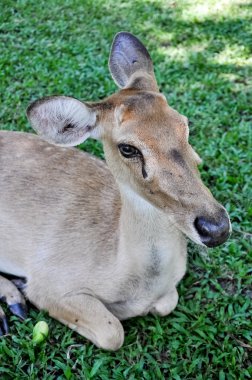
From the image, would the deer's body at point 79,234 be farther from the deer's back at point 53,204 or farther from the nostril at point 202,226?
the nostril at point 202,226

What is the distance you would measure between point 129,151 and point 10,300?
170 centimetres

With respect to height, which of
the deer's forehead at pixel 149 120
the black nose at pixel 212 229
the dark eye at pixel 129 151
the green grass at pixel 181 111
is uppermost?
the deer's forehead at pixel 149 120

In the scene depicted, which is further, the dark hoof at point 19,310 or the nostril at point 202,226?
the dark hoof at point 19,310

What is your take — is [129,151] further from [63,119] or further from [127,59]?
[127,59]

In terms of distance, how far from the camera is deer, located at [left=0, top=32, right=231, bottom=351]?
119 inches

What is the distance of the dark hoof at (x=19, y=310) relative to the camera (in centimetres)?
407

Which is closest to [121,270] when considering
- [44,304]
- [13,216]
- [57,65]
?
[44,304]

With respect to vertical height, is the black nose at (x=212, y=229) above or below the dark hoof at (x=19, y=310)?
above

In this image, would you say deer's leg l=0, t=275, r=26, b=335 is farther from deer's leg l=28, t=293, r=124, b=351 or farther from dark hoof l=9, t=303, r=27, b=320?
deer's leg l=28, t=293, r=124, b=351

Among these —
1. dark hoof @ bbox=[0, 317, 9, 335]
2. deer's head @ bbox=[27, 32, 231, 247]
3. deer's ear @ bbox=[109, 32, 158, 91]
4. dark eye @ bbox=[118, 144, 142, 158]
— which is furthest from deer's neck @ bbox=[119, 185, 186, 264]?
dark hoof @ bbox=[0, 317, 9, 335]

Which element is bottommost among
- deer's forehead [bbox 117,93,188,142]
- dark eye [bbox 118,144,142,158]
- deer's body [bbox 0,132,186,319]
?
deer's body [bbox 0,132,186,319]

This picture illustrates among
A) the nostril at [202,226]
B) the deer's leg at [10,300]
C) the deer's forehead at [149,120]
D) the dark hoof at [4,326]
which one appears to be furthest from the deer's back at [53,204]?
the nostril at [202,226]

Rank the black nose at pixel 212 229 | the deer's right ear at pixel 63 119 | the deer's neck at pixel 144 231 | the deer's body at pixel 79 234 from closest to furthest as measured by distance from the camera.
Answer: the black nose at pixel 212 229 → the deer's right ear at pixel 63 119 → the deer's neck at pixel 144 231 → the deer's body at pixel 79 234

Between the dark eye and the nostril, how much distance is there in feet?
1.73
